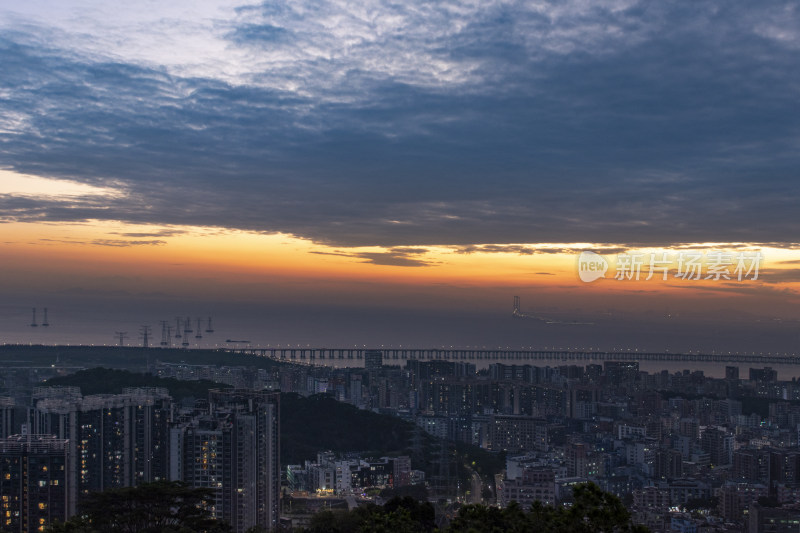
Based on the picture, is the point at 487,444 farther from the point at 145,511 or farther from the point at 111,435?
the point at 145,511

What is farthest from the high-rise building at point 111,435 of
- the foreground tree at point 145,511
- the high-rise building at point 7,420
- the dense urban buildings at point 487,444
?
the foreground tree at point 145,511

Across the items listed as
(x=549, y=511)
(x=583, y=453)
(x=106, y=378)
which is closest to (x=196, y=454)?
(x=549, y=511)

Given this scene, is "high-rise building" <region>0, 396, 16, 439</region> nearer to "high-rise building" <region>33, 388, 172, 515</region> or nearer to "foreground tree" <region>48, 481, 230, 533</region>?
"high-rise building" <region>33, 388, 172, 515</region>

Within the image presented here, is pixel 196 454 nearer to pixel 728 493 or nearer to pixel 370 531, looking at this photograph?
pixel 370 531

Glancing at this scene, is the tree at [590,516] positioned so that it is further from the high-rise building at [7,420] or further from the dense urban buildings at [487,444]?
the high-rise building at [7,420]

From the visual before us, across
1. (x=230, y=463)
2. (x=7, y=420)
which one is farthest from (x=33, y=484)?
(x=7, y=420)

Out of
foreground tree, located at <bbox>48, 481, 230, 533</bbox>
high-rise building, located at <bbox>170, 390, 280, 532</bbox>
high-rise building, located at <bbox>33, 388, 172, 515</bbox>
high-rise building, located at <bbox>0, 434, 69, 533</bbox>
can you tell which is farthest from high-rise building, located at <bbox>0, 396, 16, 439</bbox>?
foreground tree, located at <bbox>48, 481, 230, 533</bbox>
